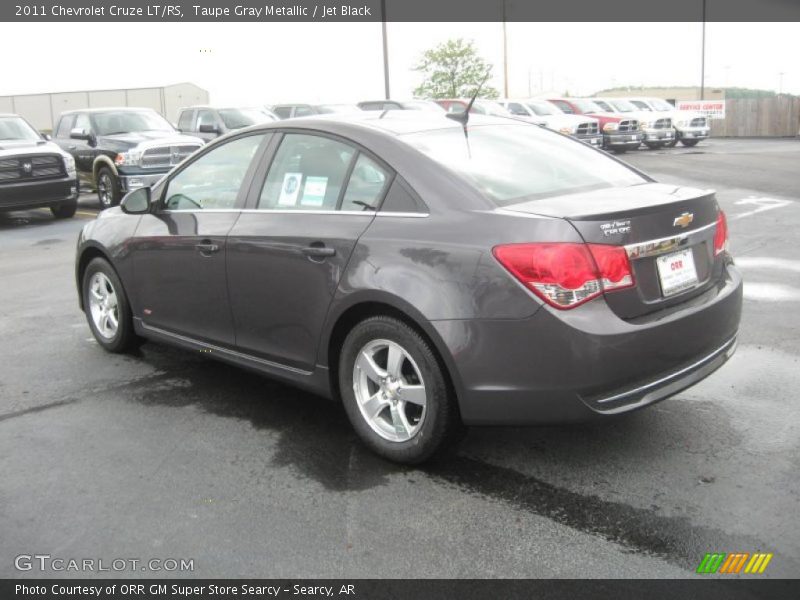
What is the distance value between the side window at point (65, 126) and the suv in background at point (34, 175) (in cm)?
194

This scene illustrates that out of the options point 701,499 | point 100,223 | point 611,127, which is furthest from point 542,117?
point 701,499

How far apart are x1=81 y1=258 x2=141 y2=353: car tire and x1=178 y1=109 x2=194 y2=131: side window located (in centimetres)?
1510

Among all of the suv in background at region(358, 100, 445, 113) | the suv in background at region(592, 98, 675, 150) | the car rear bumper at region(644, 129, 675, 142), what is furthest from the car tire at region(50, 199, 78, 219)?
the car rear bumper at region(644, 129, 675, 142)

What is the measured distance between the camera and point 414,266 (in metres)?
3.74

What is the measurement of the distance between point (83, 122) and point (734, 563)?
52.1 feet

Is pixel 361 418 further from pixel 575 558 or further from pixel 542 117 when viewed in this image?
pixel 542 117

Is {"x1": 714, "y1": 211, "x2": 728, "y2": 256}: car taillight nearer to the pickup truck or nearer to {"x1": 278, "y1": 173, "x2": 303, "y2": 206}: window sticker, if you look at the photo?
{"x1": 278, "y1": 173, "x2": 303, "y2": 206}: window sticker

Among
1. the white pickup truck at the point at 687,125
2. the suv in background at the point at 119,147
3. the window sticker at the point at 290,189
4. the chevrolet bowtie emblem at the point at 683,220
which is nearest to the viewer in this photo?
the chevrolet bowtie emblem at the point at 683,220

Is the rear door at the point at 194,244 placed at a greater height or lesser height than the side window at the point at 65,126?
lesser

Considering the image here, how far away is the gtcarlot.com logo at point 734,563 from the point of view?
2996mm

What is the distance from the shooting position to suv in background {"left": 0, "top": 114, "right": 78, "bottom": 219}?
13.7m

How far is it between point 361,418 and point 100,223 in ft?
9.36

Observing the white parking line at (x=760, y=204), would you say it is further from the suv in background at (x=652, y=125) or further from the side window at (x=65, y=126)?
the suv in background at (x=652, y=125)

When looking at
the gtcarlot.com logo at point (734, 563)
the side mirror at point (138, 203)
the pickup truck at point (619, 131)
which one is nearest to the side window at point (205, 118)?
the pickup truck at point (619, 131)
